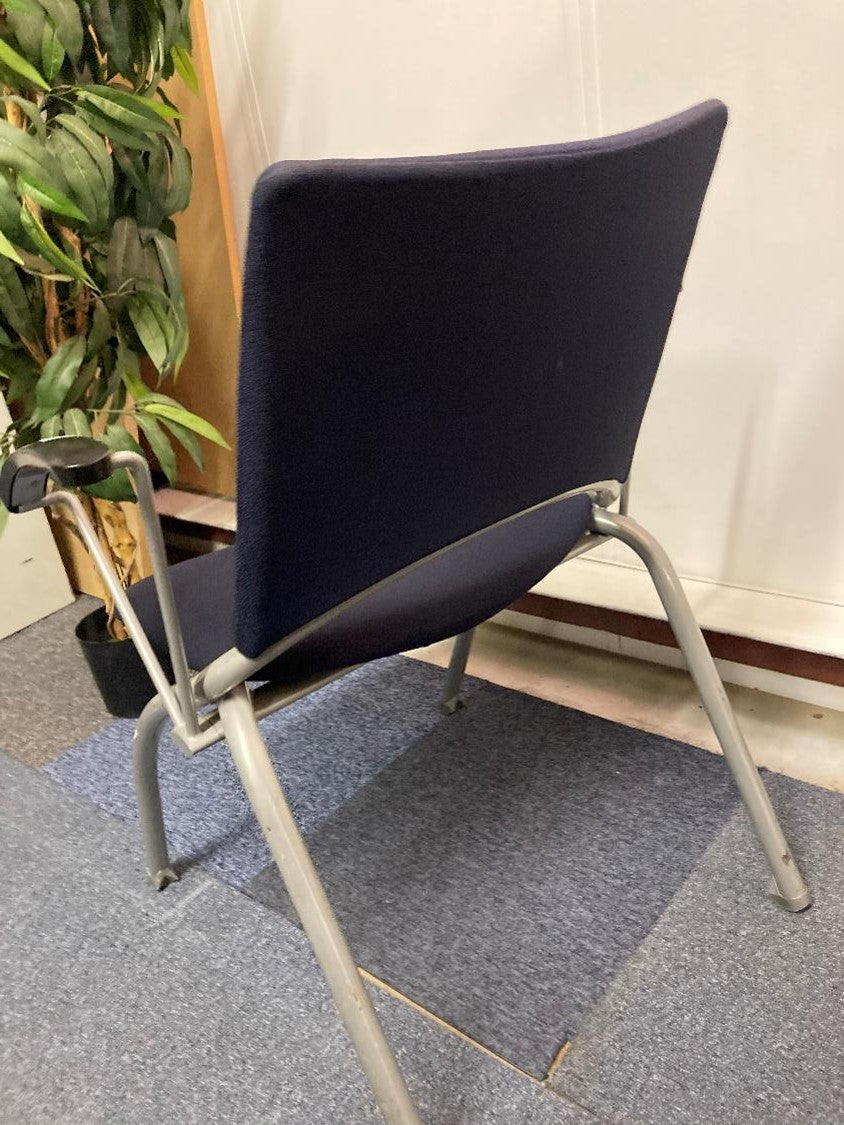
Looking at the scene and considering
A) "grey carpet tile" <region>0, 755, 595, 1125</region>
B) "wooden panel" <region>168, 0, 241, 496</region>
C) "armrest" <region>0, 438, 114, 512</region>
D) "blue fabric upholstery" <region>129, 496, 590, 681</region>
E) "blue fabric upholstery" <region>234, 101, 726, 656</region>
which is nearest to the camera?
"blue fabric upholstery" <region>234, 101, 726, 656</region>

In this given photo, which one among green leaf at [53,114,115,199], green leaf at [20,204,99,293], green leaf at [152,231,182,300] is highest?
green leaf at [53,114,115,199]

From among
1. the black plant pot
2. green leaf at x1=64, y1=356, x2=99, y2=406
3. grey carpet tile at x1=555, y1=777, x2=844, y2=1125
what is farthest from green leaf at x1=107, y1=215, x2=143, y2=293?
grey carpet tile at x1=555, y1=777, x2=844, y2=1125

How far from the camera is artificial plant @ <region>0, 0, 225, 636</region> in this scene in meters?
1.18

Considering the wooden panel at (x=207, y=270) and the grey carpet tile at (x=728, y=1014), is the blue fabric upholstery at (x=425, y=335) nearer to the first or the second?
the grey carpet tile at (x=728, y=1014)

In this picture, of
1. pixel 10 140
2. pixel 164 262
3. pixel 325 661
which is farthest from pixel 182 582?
pixel 164 262

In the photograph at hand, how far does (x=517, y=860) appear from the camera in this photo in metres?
1.19

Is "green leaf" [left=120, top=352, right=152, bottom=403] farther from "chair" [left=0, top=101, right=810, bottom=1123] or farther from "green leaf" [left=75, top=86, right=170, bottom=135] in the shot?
"chair" [left=0, top=101, right=810, bottom=1123]

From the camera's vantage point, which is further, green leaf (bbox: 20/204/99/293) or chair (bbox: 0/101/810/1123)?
green leaf (bbox: 20/204/99/293)

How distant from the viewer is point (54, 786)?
145 cm

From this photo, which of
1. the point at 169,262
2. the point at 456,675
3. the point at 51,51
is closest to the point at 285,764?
the point at 456,675

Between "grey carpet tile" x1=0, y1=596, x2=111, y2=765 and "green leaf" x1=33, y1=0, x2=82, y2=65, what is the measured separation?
110 cm

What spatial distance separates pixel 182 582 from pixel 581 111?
2.91ft

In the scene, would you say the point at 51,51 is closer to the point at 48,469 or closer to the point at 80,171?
the point at 80,171

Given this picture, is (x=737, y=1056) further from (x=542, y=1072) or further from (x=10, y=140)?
(x=10, y=140)
